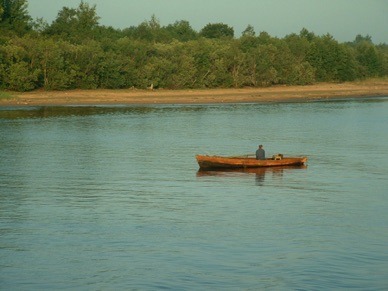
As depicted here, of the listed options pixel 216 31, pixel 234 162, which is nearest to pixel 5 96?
pixel 234 162

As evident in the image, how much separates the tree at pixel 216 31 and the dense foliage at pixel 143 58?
14596mm

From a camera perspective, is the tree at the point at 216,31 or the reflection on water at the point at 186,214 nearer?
the reflection on water at the point at 186,214

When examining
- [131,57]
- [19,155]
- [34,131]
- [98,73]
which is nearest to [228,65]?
[131,57]

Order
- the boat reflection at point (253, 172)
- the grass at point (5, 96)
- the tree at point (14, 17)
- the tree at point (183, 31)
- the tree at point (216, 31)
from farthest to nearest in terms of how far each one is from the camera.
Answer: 1. the tree at point (216, 31)
2. the tree at point (183, 31)
3. the tree at point (14, 17)
4. the grass at point (5, 96)
5. the boat reflection at point (253, 172)

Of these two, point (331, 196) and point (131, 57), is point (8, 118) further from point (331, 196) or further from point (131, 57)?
point (331, 196)

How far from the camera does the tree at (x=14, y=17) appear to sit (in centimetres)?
9025

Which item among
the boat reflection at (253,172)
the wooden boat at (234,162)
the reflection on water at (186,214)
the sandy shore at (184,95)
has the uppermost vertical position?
the sandy shore at (184,95)

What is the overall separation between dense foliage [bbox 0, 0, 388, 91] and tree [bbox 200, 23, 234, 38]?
47.9 ft

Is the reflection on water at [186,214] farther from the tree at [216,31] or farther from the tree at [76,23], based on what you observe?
the tree at [216,31]

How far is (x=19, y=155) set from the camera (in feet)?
140

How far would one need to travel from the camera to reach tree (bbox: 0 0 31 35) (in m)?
90.2

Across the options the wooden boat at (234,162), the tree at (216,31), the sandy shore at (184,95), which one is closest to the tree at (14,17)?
the sandy shore at (184,95)

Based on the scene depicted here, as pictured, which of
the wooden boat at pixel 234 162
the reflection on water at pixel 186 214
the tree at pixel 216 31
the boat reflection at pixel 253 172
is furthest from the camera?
the tree at pixel 216 31

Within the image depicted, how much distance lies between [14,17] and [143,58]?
619 inches
